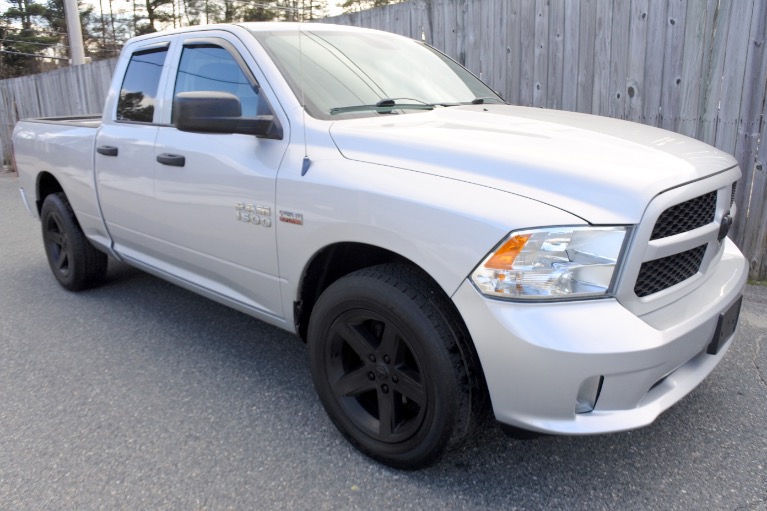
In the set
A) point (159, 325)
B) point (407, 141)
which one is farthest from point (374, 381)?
point (159, 325)

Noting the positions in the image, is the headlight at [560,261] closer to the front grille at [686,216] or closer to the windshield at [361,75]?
the front grille at [686,216]

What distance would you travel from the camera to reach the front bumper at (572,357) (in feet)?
6.49

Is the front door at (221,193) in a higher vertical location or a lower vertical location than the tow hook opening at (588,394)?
higher

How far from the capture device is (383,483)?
253cm

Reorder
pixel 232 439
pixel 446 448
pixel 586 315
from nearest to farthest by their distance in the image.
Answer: pixel 586 315 → pixel 446 448 → pixel 232 439

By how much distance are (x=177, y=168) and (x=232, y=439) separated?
4.96 ft

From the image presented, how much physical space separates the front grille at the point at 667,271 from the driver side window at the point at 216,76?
1870 millimetres

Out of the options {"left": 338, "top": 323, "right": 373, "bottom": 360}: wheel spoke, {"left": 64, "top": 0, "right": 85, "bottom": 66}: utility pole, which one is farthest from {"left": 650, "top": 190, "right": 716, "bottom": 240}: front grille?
{"left": 64, "top": 0, "right": 85, "bottom": 66}: utility pole

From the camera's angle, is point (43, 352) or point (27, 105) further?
point (27, 105)

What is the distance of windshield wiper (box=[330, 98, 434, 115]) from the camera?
2.97 m

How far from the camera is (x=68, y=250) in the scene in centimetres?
492

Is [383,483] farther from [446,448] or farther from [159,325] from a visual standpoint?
[159,325]

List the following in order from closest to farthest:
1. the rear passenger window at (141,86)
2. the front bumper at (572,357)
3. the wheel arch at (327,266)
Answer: the front bumper at (572,357), the wheel arch at (327,266), the rear passenger window at (141,86)

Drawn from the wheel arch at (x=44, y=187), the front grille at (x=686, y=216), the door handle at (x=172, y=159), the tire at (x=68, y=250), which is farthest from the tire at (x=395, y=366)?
the wheel arch at (x=44, y=187)
